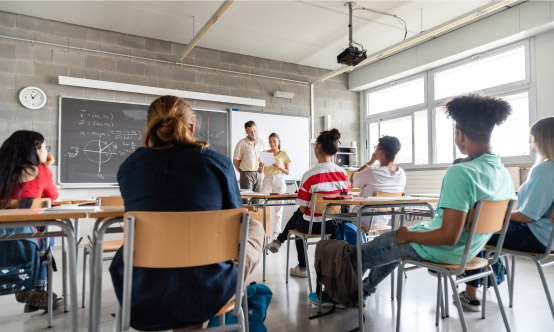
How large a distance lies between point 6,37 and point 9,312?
3746mm

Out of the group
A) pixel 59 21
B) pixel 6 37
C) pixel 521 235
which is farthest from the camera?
pixel 59 21

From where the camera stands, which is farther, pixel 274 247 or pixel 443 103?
pixel 443 103

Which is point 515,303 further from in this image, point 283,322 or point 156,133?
point 156,133

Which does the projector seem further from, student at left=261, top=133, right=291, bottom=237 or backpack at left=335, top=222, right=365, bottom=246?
backpack at left=335, top=222, right=365, bottom=246

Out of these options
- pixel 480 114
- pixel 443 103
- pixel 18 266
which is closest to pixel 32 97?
pixel 18 266

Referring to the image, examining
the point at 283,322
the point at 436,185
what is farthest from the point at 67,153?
the point at 436,185

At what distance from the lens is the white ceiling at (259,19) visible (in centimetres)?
448

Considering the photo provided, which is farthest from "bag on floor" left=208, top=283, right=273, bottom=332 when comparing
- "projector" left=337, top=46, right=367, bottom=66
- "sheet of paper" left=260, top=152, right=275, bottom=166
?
"projector" left=337, top=46, right=367, bottom=66

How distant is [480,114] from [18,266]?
227 centimetres

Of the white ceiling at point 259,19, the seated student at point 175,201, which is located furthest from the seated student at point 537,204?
the white ceiling at point 259,19

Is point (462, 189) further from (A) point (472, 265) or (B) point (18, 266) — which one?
(B) point (18, 266)

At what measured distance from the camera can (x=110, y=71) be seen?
5.06m

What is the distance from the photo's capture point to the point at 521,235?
195 centimetres

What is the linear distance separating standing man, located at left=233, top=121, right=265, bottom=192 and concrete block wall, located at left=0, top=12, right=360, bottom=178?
1.11 m
